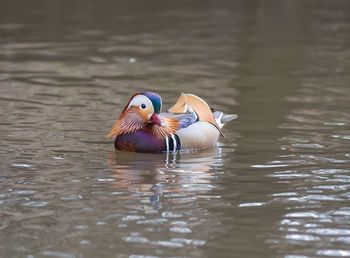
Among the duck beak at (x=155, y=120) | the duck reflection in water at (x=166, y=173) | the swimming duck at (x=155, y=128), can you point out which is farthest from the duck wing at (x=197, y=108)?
the duck beak at (x=155, y=120)

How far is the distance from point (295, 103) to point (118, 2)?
35.1 feet

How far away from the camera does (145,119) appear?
29.8 feet

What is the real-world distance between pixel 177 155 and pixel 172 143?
0.40 ft

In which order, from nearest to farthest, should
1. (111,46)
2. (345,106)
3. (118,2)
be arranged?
(345,106), (111,46), (118,2)

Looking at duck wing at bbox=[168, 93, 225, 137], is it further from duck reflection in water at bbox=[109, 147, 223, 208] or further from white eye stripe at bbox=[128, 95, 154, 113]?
white eye stripe at bbox=[128, 95, 154, 113]

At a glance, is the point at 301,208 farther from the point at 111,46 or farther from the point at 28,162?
the point at 111,46

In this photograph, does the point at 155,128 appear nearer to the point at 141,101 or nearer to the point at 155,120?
the point at 155,120

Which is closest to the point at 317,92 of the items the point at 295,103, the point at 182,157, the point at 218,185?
the point at 295,103

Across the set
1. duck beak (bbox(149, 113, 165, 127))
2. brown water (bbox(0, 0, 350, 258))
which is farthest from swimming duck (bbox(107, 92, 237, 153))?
brown water (bbox(0, 0, 350, 258))

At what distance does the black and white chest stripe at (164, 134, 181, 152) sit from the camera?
913 cm

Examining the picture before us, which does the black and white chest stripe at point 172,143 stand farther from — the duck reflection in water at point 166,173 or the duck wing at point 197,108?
the duck wing at point 197,108

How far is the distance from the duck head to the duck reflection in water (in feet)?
0.69

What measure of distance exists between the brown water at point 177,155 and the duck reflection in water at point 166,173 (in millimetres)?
18

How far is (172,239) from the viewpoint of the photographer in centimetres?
654
